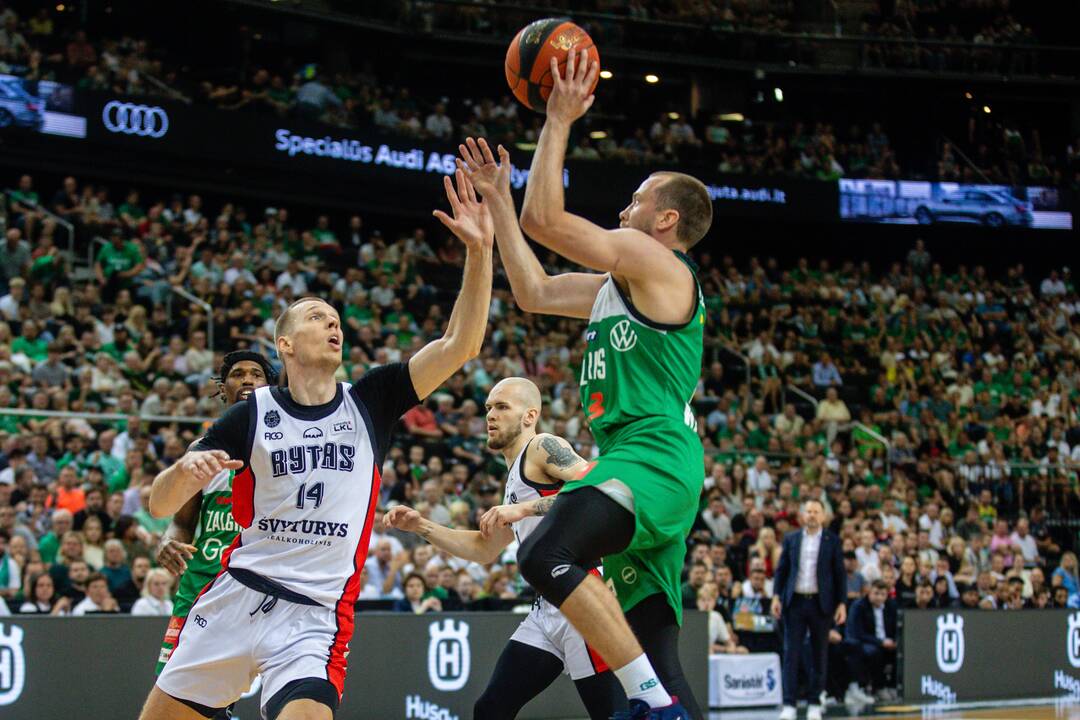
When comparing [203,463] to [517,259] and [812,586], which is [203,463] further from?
[812,586]

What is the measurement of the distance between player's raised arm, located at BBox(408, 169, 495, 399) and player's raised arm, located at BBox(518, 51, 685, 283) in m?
0.58

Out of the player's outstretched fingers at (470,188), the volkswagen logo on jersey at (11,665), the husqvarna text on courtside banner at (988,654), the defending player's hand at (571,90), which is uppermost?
the defending player's hand at (571,90)

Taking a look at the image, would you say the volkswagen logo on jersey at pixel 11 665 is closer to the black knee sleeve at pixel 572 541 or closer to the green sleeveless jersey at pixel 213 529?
the green sleeveless jersey at pixel 213 529

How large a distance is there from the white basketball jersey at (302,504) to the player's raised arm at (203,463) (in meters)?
0.06

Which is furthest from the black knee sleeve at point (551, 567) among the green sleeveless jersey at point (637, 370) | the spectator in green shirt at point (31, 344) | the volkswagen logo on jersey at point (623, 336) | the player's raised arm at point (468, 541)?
the spectator in green shirt at point (31, 344)

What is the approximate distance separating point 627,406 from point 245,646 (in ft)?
5.75

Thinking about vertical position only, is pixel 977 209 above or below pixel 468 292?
above

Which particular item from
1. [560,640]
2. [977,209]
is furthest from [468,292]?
[977,209]

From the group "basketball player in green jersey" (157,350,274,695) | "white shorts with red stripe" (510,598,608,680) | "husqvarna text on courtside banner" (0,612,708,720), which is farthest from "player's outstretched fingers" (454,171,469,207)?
"husqvarna text on courtside banner" (0,612,708,720)

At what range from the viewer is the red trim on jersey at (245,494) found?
5247mm

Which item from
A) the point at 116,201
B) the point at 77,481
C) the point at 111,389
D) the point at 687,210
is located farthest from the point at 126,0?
the point at 687,210

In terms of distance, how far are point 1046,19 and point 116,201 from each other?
80.2 feet

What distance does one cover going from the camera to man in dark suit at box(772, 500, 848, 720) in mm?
12711

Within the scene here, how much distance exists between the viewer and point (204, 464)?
4.67 metres
